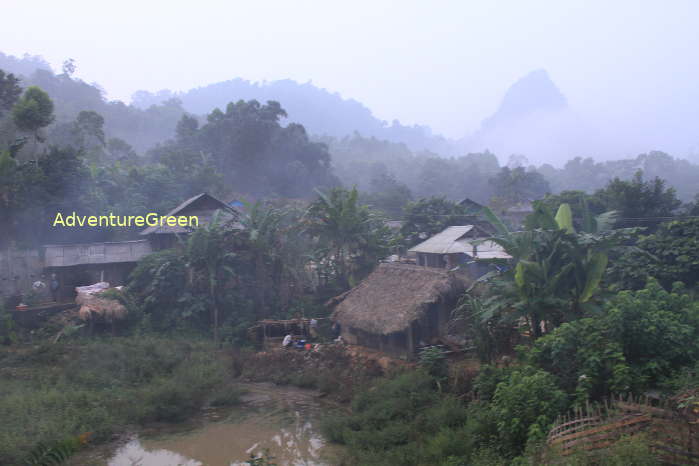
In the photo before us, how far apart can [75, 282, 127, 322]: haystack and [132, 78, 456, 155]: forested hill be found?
3520 inches

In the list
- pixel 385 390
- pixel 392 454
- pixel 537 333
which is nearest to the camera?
pixel 392 454

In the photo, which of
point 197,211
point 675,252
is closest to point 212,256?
point 197,211

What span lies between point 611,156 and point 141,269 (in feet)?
346

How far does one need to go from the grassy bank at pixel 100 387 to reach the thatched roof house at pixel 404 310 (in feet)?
12.5

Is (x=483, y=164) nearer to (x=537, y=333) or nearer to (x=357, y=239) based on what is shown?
(x=357, y=239)

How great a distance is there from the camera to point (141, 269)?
18.7m

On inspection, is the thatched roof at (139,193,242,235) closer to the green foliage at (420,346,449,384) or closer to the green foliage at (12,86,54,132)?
the green foliage at (12,86,54,132)

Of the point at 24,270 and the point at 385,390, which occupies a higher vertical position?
the point at 24,270

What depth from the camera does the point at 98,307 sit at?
16.6 meters

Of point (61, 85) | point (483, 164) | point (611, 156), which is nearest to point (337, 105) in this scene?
point (611, 156)

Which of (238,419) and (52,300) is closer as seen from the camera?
(238,419)

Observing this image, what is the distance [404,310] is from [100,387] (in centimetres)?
756

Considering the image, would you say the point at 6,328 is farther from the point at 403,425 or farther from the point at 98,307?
the point at 403,425

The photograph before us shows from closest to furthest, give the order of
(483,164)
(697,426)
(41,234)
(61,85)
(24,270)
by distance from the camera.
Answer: (697,426) < (24,270) < (41,234) < (61,85) < (483,164)
